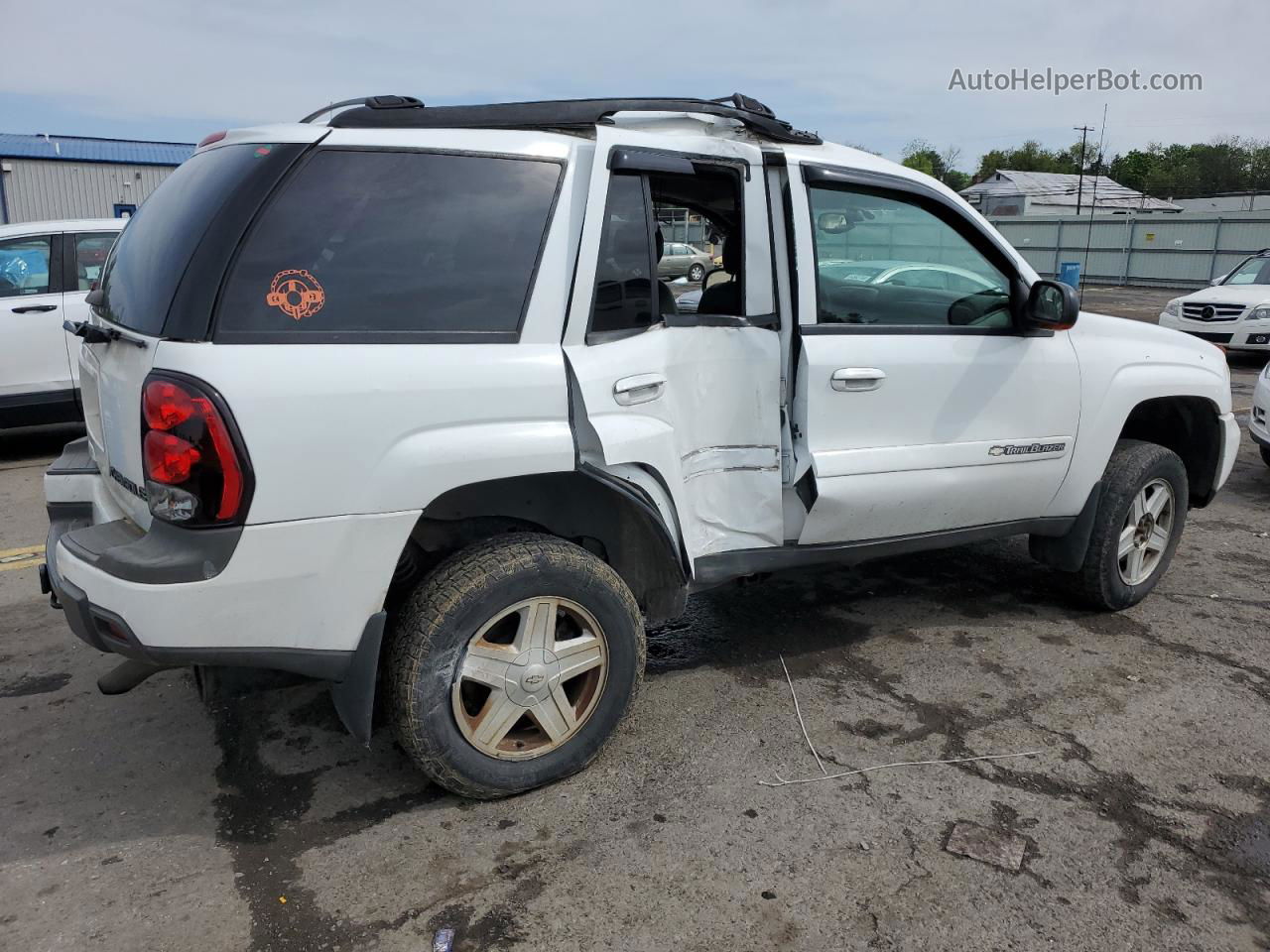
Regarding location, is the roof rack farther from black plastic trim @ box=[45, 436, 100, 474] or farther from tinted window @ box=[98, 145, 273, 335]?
black plastic trim @ box=[45, 436, 100, 474]

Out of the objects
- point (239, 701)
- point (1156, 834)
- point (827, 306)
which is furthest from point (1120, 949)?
point (239, 701)

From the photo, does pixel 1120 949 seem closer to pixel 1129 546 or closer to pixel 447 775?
pixel 447 775

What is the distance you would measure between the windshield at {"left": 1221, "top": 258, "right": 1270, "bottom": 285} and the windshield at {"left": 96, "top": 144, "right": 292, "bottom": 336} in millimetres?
15649

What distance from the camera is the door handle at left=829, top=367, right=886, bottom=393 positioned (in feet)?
11.5

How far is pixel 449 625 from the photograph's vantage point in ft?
9.13

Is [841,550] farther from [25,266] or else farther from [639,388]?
[25,266]

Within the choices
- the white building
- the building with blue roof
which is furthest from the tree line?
the building with blue roof

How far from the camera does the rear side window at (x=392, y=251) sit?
8.39 ft

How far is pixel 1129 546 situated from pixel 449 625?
3230mm

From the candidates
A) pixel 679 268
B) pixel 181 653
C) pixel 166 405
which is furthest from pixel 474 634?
pixel 679 268

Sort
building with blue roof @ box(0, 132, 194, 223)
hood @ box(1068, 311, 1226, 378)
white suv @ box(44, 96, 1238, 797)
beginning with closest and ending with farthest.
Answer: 1. white suv @ box(44, 96, 1238, 797)
2. hood @ box(1068, 311, 1226, 378)
3. building with blue roof @ box(0, 132, 194, 223)

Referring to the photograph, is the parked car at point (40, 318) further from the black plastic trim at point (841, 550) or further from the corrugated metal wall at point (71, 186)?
the corrugated metal wall at point (71, 186)

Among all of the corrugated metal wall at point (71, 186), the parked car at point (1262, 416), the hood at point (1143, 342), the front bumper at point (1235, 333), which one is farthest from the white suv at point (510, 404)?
the corrugated metal wall at point (71, 186)

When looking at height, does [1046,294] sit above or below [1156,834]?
above
